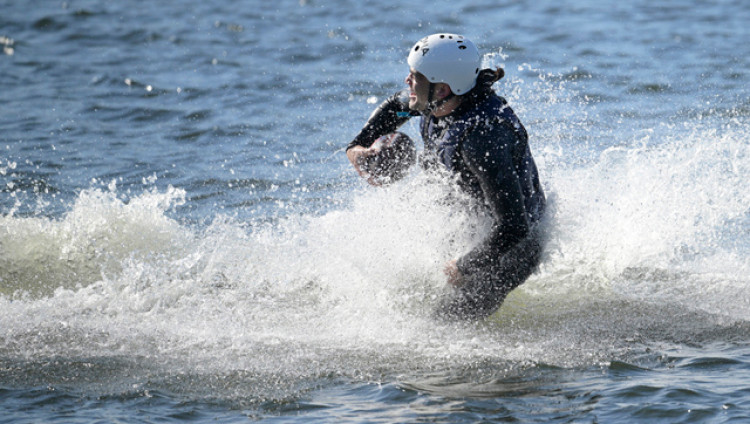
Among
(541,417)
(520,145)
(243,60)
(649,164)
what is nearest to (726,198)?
(649,164)

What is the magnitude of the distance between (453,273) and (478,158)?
834 mm

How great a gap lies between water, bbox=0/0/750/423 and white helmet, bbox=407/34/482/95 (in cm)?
70

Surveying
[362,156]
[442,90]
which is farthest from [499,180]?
[362,156]

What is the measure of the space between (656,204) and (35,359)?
511 centimetres

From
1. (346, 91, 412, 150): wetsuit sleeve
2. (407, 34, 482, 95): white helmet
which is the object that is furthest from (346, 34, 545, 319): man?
(346, 91, 412, 150): wetsuit sleeve

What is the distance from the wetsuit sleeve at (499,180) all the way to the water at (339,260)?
48 cm

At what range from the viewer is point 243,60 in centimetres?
1681

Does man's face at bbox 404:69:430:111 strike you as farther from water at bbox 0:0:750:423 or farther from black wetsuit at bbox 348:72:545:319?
water at bbox 0:0:750:423

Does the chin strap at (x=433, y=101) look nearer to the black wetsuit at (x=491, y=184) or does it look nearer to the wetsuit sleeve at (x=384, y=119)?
the black wetsuit at (x=491, y=184)

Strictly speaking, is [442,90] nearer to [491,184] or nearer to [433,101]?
[433,101]

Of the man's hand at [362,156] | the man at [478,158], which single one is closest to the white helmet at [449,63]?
the man at [478,158]

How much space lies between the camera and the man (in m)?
5.82

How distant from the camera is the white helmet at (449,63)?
6023mm

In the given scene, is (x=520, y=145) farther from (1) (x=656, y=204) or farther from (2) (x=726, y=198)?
(2) (x=726, y=198)
